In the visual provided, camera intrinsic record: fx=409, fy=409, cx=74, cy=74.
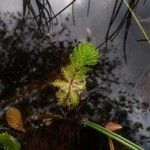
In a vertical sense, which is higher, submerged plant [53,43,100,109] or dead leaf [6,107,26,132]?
submerged plant [53,43,100,109]

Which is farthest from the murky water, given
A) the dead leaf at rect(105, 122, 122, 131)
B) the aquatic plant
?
the aquatic plant

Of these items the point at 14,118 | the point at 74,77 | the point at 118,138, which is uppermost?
the point at 74,77

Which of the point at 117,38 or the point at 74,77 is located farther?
the point at 117,38

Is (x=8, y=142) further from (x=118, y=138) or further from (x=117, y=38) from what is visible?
(x=117, y=38)

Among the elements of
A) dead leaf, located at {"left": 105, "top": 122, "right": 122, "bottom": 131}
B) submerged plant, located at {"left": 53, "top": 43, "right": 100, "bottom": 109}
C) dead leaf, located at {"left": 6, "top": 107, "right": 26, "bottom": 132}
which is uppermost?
submerged plant, located at {"left": 53, "top": 43, "right": 100, "bottom": 109}

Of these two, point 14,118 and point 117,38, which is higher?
point 117,38

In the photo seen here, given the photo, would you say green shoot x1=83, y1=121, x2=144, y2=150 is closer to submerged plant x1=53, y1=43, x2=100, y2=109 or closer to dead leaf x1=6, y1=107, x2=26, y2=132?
submerged plant x1=53, y1=43, x2=100, y2=109

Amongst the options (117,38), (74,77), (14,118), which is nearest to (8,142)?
(14,118)

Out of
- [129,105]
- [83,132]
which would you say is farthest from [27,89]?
[129,105]
